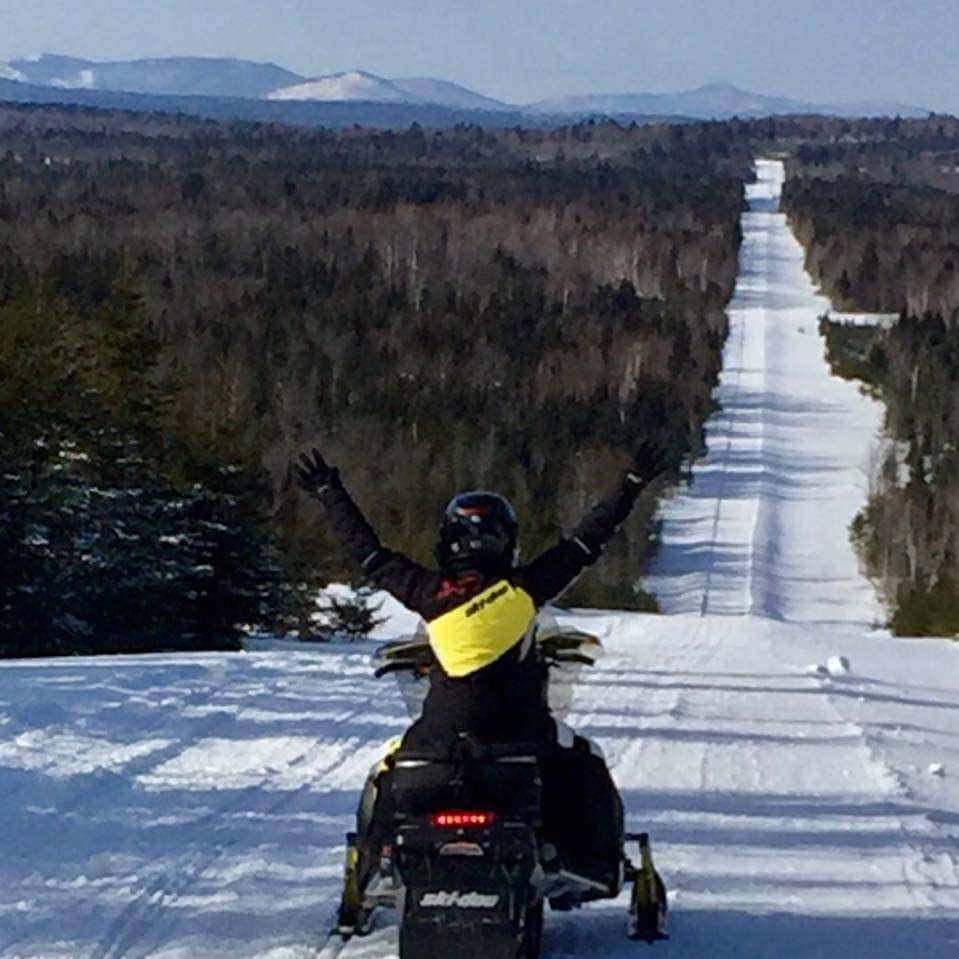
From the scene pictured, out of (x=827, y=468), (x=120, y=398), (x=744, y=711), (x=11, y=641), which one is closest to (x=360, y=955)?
(x=744, y=711)

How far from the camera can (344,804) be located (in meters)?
7.53

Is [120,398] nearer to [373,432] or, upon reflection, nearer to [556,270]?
[373,432]

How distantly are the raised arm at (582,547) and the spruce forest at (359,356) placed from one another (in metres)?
17.0

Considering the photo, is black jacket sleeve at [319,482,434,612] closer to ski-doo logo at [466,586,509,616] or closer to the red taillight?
ski-doo logo at [466,586,509,616]

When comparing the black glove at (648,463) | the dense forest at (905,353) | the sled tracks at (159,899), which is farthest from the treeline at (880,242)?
the black glove at (648,463)

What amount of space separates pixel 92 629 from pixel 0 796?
608 inches

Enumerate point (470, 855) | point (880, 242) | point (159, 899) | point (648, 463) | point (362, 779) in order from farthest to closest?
point (880, 242) < point (362, 779) < point (159, 899) < point (648, 463) < point (470, 855)

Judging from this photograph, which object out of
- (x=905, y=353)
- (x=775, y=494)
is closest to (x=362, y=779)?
(x=775, y=494)

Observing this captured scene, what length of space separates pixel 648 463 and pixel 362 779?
3106mm

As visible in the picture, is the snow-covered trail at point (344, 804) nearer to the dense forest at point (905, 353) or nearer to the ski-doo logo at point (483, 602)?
the ski-doo logo at point (483, 602)

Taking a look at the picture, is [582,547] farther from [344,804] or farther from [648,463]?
[344,804]

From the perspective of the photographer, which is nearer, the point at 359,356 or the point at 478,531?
the point at 478,531

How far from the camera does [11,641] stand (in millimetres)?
21656

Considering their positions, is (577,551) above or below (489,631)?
above
